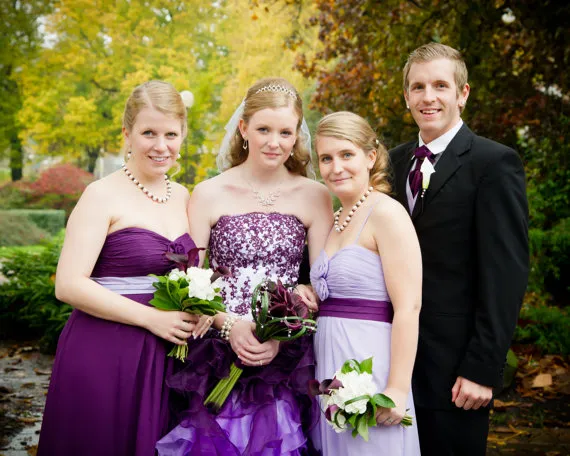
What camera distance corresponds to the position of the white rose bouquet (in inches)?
103

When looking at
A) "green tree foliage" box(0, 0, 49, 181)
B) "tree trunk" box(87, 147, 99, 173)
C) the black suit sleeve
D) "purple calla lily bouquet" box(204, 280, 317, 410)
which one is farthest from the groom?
"tree trunk" box(87, 147, 99, 173)

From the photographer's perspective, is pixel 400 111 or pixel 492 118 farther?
pixel 400 111

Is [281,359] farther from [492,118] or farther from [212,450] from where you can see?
[492,118]

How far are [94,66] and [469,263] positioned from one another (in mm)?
28020

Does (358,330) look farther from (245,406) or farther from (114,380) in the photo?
(114,380)

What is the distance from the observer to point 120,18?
27.3 metres

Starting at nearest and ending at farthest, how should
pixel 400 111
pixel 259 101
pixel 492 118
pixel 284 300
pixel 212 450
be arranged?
1. pixel 284 300
2. pixel 212 450
3. pixel 259 101
4. pixel 492 118
5. pixel 400 111

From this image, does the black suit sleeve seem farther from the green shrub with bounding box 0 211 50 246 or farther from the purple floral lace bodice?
the green shrub with bounding box 0 211 50 246

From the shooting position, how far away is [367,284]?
296 cm

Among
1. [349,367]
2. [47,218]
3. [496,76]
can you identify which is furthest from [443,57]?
[47,218]

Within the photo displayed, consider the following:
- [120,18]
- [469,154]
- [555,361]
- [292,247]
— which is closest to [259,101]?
[292,247]

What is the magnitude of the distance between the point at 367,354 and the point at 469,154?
1120mm

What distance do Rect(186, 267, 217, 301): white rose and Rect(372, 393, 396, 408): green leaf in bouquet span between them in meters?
0.85

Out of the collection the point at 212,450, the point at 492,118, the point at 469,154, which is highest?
the point at 492,118
